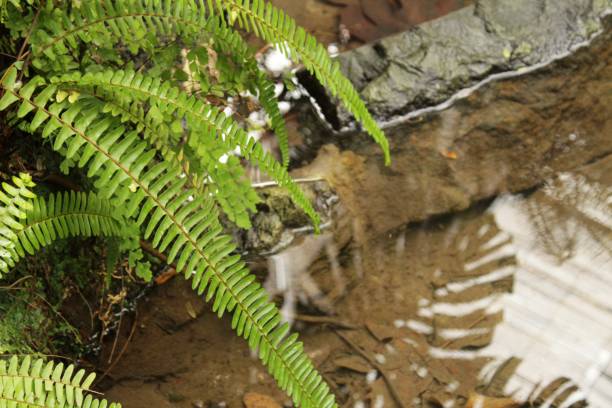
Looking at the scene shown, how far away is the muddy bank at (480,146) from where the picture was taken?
3.10 meters

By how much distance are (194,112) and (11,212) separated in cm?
61

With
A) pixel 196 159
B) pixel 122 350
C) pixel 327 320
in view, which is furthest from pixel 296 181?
pixel 122 350

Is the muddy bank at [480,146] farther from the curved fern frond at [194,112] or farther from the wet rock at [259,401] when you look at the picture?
the curved fern frond at [194,112]

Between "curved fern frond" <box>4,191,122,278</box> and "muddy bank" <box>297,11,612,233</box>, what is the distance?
116cm

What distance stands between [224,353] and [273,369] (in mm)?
844


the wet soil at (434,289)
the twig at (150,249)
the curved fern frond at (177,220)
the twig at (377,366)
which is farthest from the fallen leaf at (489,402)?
the twig at (150,249)

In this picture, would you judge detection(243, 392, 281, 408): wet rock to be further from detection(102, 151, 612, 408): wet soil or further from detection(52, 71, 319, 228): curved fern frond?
detection(52, 71, 319, 228): curved fern frond

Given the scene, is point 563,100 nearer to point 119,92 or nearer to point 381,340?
point 381,340

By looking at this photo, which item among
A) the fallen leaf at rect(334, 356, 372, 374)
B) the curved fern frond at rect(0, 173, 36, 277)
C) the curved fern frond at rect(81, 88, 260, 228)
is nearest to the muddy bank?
the fallen leaf at rect(334, 356, 372, 374)

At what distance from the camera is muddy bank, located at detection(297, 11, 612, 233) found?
3096mm

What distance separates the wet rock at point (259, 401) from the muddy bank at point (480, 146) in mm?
874

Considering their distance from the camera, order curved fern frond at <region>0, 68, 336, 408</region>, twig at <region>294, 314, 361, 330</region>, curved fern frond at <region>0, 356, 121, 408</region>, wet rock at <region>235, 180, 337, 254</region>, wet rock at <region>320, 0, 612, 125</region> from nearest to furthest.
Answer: curved fern frond at <region>0, 356, 121, 408</region> < curved fern frond at <region>0, 68, 336, 408</region> < twig at <region>294, 314, 361, 330</region> < wet rock at <region>235, 180, 337, 254</region> < wet rock at <region>320, 0, 612, 125</region>

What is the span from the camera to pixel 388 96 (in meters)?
3.38

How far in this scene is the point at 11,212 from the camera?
196 cm
